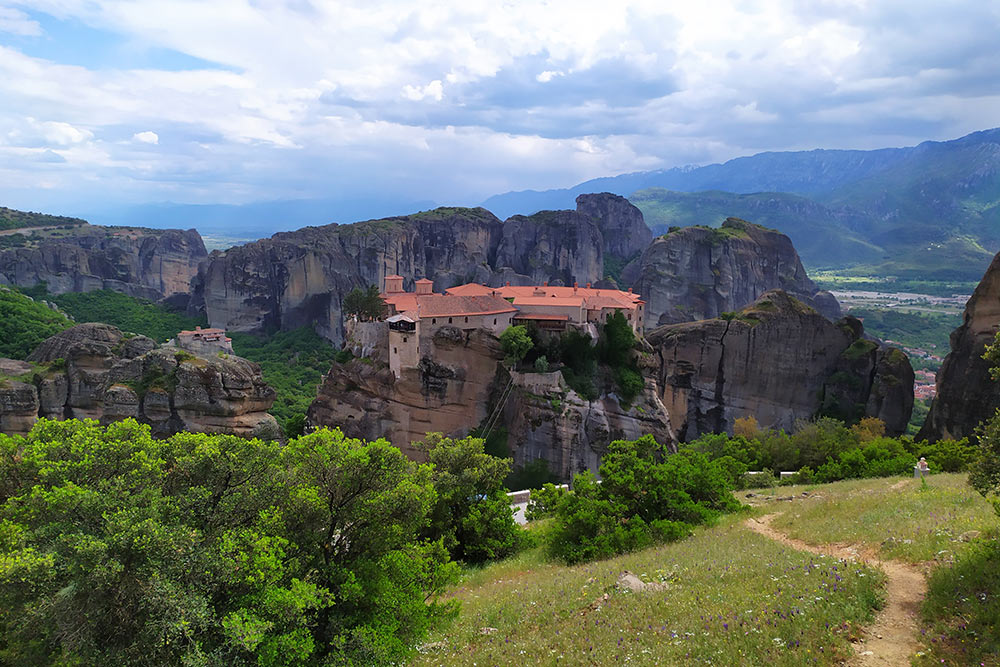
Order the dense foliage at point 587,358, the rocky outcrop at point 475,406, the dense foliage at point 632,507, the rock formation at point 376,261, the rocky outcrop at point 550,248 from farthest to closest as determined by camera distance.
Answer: the rocky outcrop at point 550,248, the rock formation at point 376,261, the dense foliage at point 587,358, the rocky outcrop at point 475,406, the dense foliage at point 632,507

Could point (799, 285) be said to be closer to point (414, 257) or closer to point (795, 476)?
point (414, 257)

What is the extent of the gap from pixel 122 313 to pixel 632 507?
10744 cm

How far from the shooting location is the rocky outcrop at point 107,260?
345ft

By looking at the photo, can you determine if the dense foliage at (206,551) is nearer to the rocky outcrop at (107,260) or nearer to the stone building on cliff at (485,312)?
the stone building on cliff at (485,312)

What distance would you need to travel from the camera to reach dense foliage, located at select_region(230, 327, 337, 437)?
70312mm

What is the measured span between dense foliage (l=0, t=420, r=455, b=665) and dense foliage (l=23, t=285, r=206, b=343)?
92028 millimetres

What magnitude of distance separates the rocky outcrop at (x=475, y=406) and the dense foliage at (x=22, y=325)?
121 feet

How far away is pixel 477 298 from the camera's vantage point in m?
51.6

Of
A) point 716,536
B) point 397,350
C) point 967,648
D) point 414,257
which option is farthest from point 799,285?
point 967,648

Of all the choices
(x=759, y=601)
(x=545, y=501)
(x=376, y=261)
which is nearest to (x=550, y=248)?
(x=376, y=261)

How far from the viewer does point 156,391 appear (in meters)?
40.4

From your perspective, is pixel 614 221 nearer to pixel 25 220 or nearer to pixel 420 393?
pixel 420 393

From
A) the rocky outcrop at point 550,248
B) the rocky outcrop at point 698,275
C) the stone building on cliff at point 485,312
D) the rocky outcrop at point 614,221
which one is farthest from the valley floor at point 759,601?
the rocky outcrop at point 614,221

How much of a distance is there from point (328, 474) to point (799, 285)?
114812 millimetres
